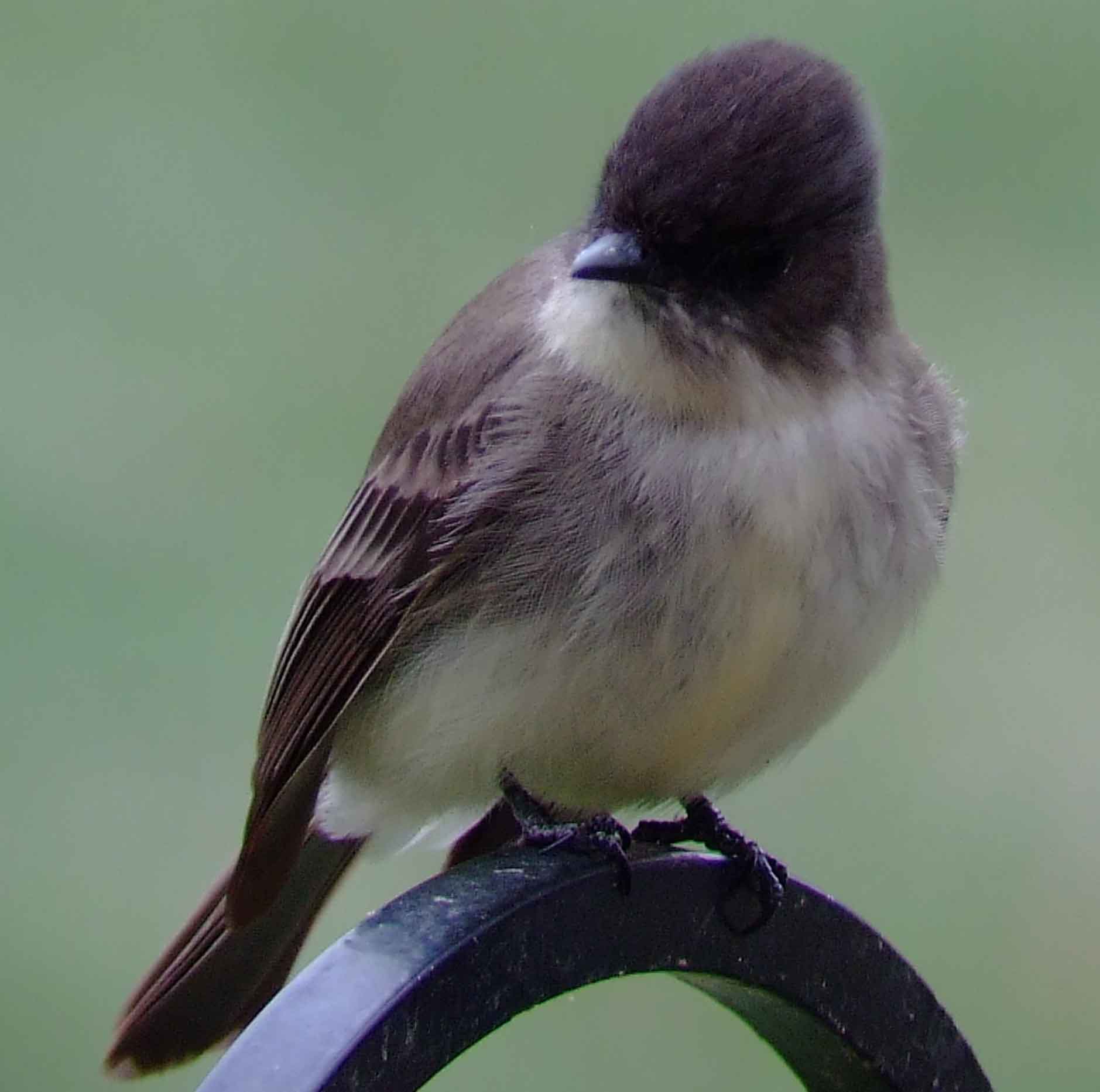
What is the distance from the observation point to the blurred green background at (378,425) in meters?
4.57

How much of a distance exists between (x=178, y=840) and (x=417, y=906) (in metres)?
2.49

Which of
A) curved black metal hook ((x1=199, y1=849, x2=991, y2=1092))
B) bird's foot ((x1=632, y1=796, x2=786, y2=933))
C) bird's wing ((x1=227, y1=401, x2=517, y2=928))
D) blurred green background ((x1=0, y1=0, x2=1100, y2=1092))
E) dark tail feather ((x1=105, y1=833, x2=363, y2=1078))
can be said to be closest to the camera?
curved black metal hook ((x1=199, y1=849, x2=991, y2=1092))

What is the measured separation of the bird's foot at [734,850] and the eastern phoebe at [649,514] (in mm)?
23

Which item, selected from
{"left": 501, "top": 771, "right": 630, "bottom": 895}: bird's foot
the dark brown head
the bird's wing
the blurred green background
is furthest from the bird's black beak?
the blurred green background

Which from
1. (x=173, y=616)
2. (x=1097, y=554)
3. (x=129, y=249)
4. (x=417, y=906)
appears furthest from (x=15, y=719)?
(x=417, y=906)

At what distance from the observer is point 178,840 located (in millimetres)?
4668

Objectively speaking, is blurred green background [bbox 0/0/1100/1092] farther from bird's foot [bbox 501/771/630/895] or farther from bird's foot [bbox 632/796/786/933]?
bird's foot [bbox 501/771/630/895]

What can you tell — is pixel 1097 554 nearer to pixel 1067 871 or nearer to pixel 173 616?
pixel 1067 871

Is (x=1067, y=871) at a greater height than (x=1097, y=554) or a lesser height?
lesser

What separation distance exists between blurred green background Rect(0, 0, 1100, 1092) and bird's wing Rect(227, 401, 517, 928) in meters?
0.77

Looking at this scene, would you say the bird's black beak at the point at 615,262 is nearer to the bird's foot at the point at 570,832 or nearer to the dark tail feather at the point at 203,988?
the bird's foot at the point at 570,832

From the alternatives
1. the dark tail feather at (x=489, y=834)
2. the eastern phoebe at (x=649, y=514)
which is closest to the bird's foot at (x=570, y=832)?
the eastern phoebe at (x=649, y=514)

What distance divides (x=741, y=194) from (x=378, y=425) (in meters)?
2.80

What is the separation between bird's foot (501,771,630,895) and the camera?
2.55 m
